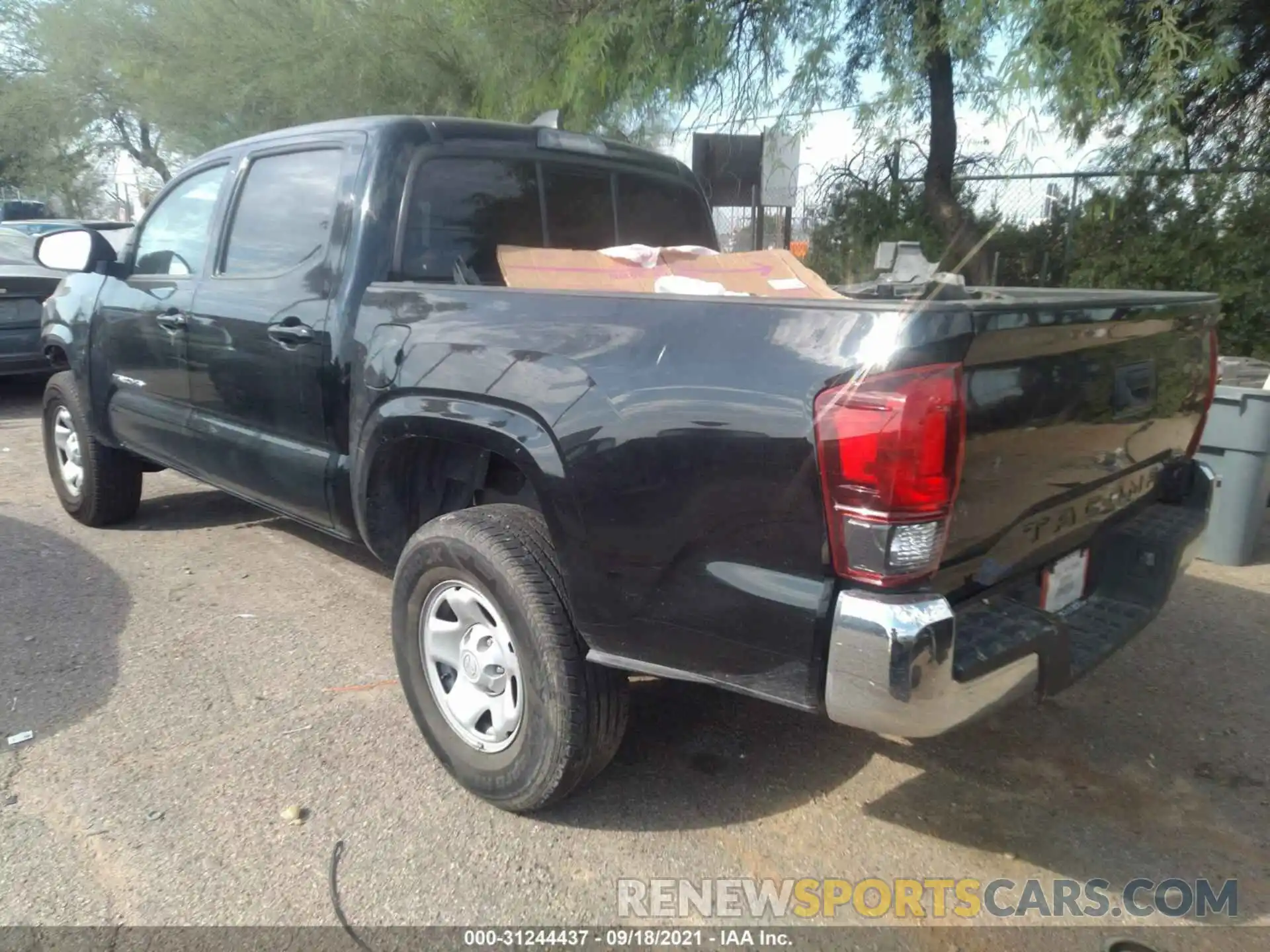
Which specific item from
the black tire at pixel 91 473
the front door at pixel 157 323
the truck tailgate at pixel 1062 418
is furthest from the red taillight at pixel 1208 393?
the black tire at pixel 91 473

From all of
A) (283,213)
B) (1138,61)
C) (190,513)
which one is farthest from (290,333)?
(1138,61)

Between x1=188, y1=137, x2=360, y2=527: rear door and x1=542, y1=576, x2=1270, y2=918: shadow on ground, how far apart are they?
4.91 ft

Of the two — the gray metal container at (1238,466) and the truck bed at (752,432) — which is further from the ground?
the truck bed at (752,432)

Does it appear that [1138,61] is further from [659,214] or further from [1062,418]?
[1062,418]

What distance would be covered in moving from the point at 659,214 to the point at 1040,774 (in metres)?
2.62

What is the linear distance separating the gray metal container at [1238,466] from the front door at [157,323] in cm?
468

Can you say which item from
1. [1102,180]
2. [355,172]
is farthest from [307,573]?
[1102,180]

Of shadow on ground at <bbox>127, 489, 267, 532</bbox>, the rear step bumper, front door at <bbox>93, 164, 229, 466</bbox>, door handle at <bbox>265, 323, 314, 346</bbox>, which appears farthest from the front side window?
the rear step bumper

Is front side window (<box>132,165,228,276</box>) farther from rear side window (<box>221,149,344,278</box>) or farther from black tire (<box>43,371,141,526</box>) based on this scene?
black tire (<box>43,371,141,526</box>)

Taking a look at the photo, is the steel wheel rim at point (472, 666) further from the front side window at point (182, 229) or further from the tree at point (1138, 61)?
the tree at point (1138, 61)

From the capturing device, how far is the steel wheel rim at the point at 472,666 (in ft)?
9.46

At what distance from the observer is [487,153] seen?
366 cm

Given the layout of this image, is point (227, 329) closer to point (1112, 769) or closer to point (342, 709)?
point (342, 709)

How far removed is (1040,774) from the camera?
319 cm
